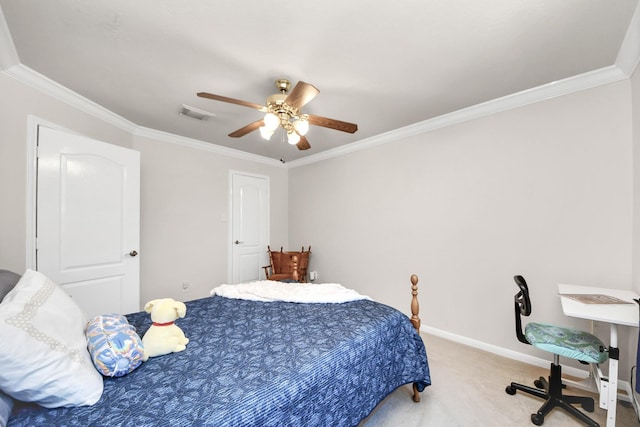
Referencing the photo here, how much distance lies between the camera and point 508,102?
2457 millimetres

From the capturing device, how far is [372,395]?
59.3 inches

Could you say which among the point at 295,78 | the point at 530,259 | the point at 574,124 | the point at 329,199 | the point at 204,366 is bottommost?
the point at 204,366

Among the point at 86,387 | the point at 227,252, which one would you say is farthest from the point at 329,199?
the point at 86,387

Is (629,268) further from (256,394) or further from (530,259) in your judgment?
(256,394)

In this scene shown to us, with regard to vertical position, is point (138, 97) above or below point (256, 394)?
above

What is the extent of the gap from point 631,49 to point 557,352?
2108mm

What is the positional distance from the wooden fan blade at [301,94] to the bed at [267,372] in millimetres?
1549

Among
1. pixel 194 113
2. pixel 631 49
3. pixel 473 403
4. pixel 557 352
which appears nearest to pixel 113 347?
pixel 473 403

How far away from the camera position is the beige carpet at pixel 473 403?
5.54ft

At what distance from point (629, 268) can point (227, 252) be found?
435 cm

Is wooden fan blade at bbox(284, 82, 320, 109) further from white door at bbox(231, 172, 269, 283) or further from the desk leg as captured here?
white door at bbox(231, 172, 269, 283)

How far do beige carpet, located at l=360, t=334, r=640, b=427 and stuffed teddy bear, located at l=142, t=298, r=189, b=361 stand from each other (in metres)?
1.31

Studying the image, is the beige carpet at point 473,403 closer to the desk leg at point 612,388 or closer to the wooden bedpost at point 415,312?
the wooden bedpost at point 415,312

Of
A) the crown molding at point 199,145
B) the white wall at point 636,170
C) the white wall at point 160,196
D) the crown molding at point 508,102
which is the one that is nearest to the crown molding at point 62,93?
the white wall at point 160,196
